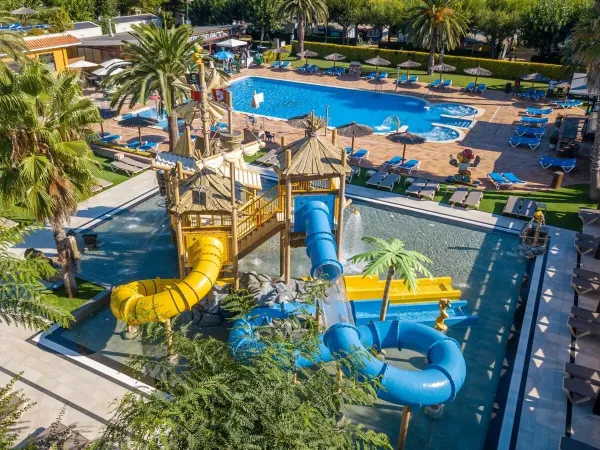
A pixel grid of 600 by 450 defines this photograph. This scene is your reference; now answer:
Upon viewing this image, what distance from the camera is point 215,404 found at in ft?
24.9

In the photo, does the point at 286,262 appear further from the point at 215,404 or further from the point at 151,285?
the point at 215,404

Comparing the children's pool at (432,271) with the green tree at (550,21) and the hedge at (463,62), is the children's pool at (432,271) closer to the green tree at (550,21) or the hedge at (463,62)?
the hedge at (463,62)

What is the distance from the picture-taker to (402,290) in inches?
684

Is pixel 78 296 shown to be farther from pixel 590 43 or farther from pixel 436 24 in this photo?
pixel 436 24

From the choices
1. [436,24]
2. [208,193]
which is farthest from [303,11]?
[208,193]

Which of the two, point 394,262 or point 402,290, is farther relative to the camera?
point 402,290

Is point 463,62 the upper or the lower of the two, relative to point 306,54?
lower

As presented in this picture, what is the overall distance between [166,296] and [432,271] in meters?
10.5

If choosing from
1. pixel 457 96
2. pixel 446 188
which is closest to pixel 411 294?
pixel 446 188

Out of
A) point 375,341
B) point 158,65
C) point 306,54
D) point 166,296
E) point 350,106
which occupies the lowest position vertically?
point 375,341

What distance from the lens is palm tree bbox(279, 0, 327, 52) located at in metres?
54.0

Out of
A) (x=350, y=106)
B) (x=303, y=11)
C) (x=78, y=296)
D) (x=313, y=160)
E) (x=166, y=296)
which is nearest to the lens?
(x=166, y=296)

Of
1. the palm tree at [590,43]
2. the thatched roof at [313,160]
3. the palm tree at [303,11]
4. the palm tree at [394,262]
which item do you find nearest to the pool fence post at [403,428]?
the palm tree at [394,262]

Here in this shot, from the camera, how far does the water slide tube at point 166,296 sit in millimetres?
13672
